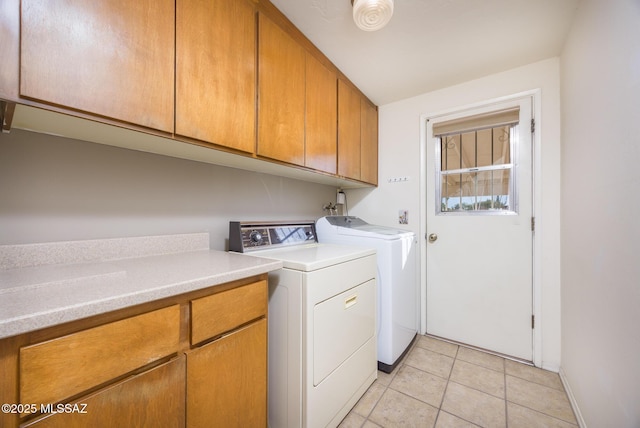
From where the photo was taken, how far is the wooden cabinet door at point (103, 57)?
2.41 ft

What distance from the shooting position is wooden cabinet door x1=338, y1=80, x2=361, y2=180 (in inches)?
78.7

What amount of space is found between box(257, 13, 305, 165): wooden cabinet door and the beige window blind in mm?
1407

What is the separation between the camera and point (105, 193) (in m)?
1.18

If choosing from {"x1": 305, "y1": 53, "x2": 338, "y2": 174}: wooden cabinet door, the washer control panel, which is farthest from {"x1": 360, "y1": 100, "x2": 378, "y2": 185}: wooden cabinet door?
the washer control panel

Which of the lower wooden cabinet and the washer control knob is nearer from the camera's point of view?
the lower wooden cabinet

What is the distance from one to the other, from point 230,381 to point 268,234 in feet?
2.90

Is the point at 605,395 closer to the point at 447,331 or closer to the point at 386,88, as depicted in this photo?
the point at 447,331

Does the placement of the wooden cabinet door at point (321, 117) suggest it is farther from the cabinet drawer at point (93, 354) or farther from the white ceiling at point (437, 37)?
the cabinet drawer at point (93, 354)

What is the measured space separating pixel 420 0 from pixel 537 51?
41.8 inches

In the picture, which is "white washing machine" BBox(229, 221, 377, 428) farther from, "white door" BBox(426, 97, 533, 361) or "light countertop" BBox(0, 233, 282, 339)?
"white door" BBox(426, 97, 533, 361)

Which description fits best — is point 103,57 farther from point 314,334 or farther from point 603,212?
point 603,212

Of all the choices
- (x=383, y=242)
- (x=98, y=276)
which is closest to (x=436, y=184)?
(x=383, y=242)

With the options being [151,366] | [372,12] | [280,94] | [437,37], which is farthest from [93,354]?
[437,37]

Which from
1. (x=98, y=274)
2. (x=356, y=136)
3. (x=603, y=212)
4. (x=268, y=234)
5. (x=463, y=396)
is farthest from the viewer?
(x=356, y=136)
